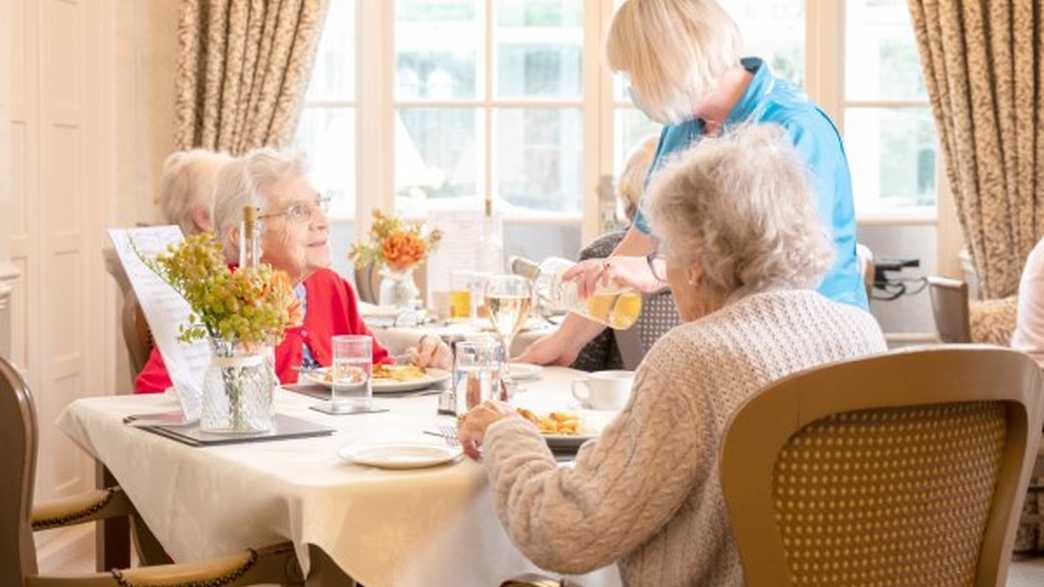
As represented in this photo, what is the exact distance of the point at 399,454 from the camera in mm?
2387

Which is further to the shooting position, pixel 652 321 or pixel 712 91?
pixel 652 321

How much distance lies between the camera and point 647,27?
9.87 feet

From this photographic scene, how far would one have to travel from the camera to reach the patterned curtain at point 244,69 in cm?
595

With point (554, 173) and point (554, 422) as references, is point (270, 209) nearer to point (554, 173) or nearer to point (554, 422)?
point (554, 422)

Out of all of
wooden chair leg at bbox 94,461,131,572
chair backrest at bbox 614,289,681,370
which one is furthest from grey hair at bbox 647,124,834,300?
chair backrest at bbox 614,289,681,370

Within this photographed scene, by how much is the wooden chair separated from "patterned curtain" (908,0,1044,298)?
3952mm

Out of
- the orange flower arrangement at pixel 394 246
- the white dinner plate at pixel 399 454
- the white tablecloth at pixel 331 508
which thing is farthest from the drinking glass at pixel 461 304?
the white dinner plate at pixel 399 454

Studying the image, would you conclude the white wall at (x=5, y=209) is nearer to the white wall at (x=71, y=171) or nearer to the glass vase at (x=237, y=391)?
the white wall at (x=71, y=171)

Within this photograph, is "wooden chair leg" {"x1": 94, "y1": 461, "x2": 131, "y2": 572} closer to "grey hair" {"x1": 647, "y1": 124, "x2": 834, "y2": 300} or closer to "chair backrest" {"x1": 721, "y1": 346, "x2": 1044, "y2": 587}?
"grey hair" {"x1": 647, "y1": 124, "x2": 834, "y2": 300}

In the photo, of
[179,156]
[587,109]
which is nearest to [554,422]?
[179,156]

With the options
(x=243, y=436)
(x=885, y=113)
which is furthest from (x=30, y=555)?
(x=885, y=113)

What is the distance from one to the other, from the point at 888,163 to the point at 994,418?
4.35 m

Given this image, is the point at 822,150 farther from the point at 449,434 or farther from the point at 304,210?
the point at 304,210

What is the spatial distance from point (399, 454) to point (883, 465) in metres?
0.79
